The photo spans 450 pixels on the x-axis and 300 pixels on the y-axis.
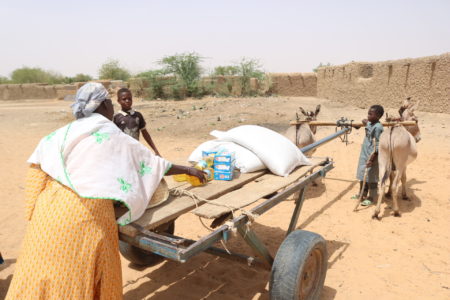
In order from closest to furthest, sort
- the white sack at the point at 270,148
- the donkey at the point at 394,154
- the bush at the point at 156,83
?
1. the white sack at the point at 270,148
2. the donkey at the point at 394,154
3. the bush at the point at 156,83

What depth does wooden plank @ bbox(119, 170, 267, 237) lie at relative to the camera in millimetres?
1993

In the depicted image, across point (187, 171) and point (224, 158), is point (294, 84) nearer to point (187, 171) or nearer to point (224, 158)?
point (224, 158)

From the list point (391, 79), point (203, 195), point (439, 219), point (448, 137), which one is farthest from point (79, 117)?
point (391, 79)

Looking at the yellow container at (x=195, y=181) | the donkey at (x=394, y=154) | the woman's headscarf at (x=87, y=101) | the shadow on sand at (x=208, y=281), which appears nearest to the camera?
the woman's headscarf at (x=87, y=101)

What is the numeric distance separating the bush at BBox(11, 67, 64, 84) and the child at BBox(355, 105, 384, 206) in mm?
39062

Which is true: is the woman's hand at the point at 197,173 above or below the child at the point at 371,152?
above

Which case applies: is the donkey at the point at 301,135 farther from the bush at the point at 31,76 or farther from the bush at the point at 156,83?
the bush at the point at 31,76

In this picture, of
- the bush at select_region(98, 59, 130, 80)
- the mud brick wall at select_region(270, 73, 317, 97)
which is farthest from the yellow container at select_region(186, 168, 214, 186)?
the bush at select_region(98, 59, 130, 80)

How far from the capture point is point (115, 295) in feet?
6.55

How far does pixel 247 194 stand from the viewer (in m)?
2.46

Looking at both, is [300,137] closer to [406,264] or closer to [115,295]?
[406,264]

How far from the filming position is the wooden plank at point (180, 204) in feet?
6.54

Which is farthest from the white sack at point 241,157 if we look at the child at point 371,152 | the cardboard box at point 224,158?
the child at point 371,152

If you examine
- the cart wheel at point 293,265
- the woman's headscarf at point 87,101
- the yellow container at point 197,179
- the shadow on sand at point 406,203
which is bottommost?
the shadow on sand at point 406,203
